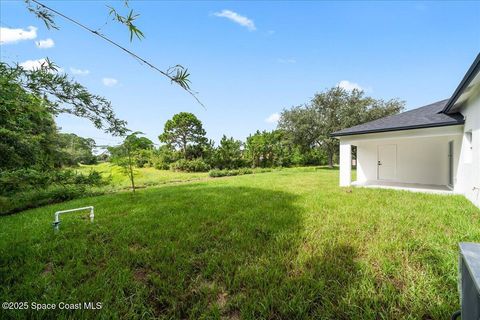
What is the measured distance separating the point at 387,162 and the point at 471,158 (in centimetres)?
499

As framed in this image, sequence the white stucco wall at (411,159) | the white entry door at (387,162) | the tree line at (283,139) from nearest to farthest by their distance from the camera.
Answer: the white stucco wall at (411,159)
the white entry door at (387,162)
the tree line at (283,139)

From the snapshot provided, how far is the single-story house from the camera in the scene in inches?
225

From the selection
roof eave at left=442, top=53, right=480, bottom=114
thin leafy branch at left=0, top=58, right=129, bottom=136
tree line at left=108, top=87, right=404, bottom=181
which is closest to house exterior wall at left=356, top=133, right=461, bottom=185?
roof eave at left=442, top=53, right=480, bottom=114

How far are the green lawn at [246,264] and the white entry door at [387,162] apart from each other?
6695mm

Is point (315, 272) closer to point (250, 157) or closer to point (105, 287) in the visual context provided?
point (105, 287)

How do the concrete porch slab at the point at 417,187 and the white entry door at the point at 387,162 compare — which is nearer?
the concrete porch slab at the point at 417,187

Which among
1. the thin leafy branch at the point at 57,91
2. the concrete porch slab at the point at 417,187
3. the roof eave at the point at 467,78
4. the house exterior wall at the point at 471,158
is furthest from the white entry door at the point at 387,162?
the thin leafy branch at the point at 57,91

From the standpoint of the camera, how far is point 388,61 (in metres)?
10.1

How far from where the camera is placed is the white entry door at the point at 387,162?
429 inches

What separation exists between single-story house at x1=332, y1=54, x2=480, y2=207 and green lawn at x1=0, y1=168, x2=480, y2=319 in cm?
290

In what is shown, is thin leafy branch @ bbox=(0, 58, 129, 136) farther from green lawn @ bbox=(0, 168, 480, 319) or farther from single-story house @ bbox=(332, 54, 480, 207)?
single-story house @ bbox=(332, 54, 480, 207)

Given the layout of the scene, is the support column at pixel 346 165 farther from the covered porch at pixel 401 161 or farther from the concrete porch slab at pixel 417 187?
the concrete porch slab at pixel 417 187

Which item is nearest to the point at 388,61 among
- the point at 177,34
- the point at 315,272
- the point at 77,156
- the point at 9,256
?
the point at 177,34

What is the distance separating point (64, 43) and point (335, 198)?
6.90m
